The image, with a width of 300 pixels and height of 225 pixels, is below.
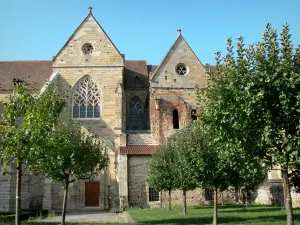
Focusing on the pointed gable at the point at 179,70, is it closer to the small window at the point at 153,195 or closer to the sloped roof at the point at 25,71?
the small window at the point at 153,195

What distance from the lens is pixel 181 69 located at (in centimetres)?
3344

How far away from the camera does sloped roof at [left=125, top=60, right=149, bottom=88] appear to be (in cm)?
3660

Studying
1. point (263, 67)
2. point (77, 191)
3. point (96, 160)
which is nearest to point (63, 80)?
point (77, 191)

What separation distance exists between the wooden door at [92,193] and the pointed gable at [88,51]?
1131 cm

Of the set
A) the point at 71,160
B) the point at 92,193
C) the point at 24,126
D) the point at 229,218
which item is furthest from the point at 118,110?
the point at 24,126

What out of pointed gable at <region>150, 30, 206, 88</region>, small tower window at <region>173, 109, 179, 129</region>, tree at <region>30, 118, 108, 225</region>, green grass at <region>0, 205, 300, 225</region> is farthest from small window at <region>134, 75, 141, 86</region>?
green grass at <region>0, 205, 300, 225</region>

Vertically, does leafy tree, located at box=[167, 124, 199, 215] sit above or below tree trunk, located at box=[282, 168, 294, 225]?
above

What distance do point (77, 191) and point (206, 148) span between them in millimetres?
16961

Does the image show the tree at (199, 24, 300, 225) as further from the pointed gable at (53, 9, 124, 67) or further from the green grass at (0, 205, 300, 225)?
the pointed gable at (53, 9, 124, 67)

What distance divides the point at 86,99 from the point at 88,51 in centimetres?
475

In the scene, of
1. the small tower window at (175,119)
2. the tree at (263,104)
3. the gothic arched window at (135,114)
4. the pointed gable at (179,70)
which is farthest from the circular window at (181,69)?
the tree at (263,104)

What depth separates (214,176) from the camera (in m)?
17.0

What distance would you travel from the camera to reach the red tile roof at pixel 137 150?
29.5 meters

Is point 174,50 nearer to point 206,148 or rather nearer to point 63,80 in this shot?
point 63,80
